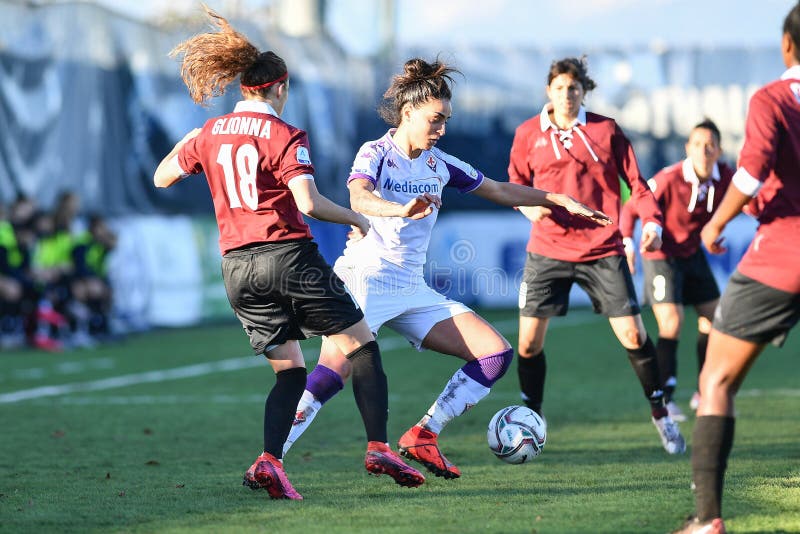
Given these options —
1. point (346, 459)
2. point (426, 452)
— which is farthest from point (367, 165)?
point (346, 459)

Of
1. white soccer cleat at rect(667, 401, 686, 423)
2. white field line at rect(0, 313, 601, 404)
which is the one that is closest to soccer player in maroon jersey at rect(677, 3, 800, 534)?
white soccer cleat at rect(667, 401, 686, 423)

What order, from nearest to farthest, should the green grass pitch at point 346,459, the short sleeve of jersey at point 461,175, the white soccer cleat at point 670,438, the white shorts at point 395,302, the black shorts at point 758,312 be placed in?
the black shorts at point 758,312 < the green grass pitch at point 346,459 < the white shorts at point 395,302 < the short sleeve of jersey at point 461,175 < the white soccer cleat at point 670,438

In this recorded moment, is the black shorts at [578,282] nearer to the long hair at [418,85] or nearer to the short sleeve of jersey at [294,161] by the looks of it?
the long hair at [418,85]

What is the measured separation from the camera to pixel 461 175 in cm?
659

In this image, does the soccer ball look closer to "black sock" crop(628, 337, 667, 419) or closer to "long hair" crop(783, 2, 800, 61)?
"black sock" crop(628, 337, 667, 419)

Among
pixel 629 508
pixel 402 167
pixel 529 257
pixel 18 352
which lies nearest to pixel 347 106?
pixel 18 352

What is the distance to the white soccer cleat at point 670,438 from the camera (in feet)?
23.8

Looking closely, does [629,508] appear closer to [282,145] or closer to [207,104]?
[282,145]

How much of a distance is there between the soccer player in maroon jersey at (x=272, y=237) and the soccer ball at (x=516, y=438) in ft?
3.14

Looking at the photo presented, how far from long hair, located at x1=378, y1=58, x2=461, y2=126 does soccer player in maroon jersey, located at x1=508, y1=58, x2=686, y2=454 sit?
147 cm

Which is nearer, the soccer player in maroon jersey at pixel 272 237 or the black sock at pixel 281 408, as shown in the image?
the soccer player in maroon jersey at pixel 272 237

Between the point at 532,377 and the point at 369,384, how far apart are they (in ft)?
7.33

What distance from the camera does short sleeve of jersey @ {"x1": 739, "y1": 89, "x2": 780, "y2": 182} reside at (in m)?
4.43

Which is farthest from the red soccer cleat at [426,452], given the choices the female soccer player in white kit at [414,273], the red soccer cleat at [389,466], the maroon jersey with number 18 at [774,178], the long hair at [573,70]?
the long hair at [573,70]
